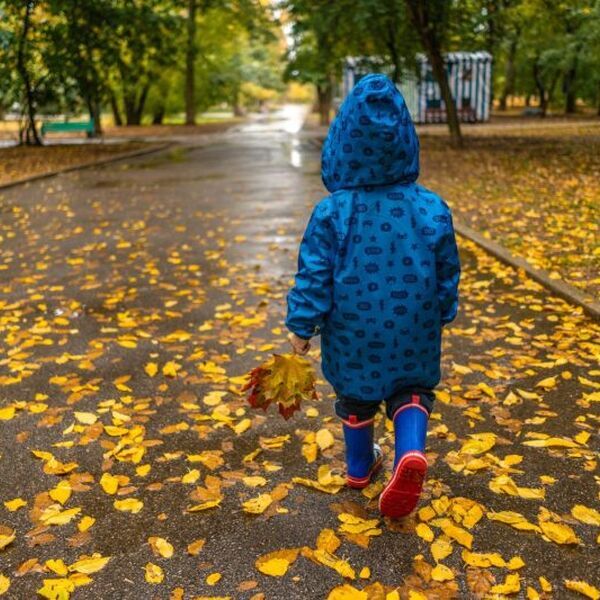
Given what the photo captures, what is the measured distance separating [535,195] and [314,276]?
31.0ft

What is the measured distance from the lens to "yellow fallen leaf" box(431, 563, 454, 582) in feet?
8.27

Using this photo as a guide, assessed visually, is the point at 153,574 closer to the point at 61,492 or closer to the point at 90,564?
the point at 90,564

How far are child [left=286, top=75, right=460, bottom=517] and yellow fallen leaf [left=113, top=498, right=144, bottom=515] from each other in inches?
42.6

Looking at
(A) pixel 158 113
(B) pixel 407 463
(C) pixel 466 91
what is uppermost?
(C) pixel 466 91

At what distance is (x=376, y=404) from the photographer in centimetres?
282

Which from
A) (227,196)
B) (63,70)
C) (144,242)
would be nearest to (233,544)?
(144,242)

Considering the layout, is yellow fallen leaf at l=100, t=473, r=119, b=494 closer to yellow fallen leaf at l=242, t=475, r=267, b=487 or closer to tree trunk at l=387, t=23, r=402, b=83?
yellow fallen leaf at l=242, t=475, r=267, b=487

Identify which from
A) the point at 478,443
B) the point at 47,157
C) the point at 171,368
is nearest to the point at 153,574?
the point at 478,443

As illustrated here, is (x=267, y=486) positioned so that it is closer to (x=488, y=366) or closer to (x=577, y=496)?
(x=577, y=496)

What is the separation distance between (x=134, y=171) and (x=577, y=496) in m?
16.3

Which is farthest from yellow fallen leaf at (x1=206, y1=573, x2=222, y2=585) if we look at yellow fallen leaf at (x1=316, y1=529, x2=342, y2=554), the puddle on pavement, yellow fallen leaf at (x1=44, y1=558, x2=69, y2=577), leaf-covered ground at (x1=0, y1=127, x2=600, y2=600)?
the puddle on pavement

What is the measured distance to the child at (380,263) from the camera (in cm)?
255

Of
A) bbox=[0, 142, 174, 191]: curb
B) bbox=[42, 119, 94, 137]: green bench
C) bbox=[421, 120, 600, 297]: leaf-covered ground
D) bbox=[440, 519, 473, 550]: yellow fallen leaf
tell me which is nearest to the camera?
bbox=[440, 519, 473, 550]: yellow fallen leaf

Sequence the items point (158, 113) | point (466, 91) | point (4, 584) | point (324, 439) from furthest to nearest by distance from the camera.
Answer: point (158, 113) < point (466, 91) < point (324, 439) < point (4, 584)
